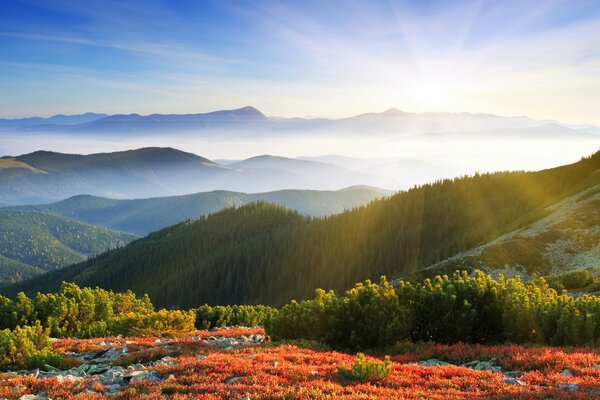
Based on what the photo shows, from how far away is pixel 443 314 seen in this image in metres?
19.5

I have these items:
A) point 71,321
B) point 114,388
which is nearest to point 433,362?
point 114,388

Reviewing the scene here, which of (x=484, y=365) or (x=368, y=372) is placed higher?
(x=368, y=372)

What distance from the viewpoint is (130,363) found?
17.3 m

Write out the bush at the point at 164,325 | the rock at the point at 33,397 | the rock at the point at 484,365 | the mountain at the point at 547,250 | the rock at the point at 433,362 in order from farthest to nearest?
the mountain at the point at 547,250 → the bush at the point at 164,325 → the rock at the point at 433,362 → the rock at the point at 484,365 → the rock at the point at 33,397

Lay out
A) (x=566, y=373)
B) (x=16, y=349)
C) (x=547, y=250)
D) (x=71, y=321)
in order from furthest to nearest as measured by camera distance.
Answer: (x=547, y=250) < (x=71, y=321) < (x=16, y=349) < (x=566, y=373)

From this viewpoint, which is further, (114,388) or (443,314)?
(443,314)

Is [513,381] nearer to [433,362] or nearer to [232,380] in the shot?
[433,362]

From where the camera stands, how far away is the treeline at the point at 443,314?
1831cm

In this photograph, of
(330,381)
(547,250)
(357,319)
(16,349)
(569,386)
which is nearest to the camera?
(569,386)

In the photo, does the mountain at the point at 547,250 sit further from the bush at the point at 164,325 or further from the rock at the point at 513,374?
the rock at the point at 513,374

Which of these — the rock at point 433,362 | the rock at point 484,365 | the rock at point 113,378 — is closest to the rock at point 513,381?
the rock at point 484,365

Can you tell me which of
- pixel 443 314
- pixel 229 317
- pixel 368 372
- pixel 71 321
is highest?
pixel 443 314

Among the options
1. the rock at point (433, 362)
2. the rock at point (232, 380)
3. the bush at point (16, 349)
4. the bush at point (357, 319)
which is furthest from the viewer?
the bush at point (357, 319)

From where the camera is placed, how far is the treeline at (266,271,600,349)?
1831cm
